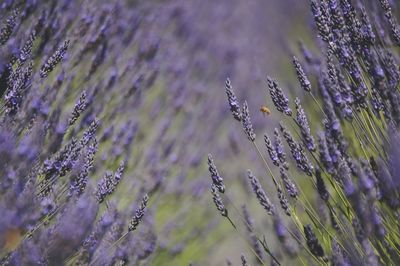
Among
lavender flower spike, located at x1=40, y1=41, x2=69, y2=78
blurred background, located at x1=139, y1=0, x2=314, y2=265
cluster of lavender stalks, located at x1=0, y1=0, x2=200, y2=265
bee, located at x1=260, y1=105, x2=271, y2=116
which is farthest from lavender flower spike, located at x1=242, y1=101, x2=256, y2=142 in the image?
bee, located at x1=260, y1=105, x2=271, y2=116

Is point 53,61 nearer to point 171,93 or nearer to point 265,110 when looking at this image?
point 171,93

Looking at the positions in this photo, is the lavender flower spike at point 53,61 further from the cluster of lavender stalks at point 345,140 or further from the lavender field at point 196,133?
the cluster of lavender stalks at point 345,140

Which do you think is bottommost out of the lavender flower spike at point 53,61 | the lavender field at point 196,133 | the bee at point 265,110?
the bee at point 265,110

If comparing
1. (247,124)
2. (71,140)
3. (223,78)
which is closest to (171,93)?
(223,78)

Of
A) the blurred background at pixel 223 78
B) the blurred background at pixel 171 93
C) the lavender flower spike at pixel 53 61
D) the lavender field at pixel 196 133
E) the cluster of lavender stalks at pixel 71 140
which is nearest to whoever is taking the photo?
the lavender field at pixel 196 133

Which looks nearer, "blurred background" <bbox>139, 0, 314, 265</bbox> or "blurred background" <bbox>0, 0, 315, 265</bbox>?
"blurred background" <bbox>0, 0, 315, 265</bbox>

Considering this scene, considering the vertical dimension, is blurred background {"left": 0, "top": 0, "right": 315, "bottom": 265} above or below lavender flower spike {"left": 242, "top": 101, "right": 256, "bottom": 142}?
below

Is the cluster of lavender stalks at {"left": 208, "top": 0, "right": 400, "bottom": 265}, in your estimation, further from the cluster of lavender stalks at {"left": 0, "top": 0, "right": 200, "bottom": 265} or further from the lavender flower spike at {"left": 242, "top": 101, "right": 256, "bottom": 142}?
the cluster of lavender stalks at {"left": 0, "top": 0, "right": 200, "bottom": 265}

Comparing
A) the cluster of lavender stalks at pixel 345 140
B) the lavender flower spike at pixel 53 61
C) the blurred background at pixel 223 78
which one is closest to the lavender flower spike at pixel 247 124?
the cluster of lavender stalks at pixel 345 140

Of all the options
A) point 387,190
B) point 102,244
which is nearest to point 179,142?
point 102,244
